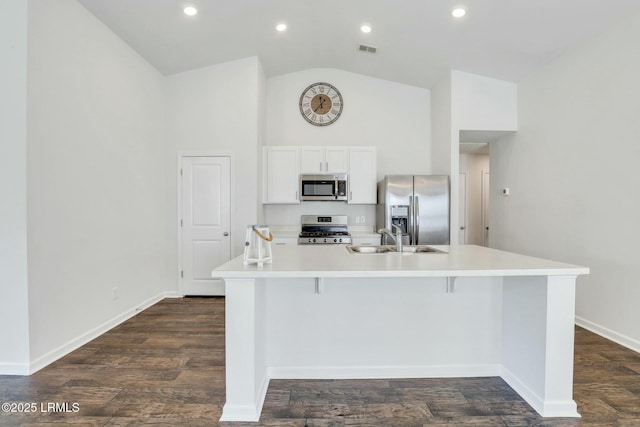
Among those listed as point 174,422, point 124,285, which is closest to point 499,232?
point 174,422

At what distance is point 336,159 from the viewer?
4.55 metres

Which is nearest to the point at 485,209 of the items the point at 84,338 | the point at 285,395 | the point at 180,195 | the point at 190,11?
the point at 180,195

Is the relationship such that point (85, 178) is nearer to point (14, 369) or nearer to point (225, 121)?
point (14, 369)

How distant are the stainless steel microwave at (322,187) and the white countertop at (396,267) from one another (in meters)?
2.36

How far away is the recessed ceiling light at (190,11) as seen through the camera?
3038mm

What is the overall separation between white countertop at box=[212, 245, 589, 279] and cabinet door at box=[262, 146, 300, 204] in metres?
2.46

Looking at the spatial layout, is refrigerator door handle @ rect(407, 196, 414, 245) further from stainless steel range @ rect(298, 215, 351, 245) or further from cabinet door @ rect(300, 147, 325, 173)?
cabinet door @ rect(300, 147, 325, 173)

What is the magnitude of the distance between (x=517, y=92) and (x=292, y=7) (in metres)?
2.97

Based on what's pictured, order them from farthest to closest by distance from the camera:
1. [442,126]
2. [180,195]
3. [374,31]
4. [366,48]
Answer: [442,126] → [180,195] → [366,48] → [374,31]

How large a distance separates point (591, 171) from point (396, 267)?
8.51 ft

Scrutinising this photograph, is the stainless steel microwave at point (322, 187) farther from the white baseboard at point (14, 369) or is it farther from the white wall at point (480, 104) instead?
the white baseboard at point (14, 369)

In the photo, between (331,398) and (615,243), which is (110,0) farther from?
(615,243)

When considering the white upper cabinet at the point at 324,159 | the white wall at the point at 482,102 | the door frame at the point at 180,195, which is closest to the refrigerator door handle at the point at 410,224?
the white upper cabinet at the point at 324,159

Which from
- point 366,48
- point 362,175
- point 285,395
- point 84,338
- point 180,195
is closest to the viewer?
point 285,395
